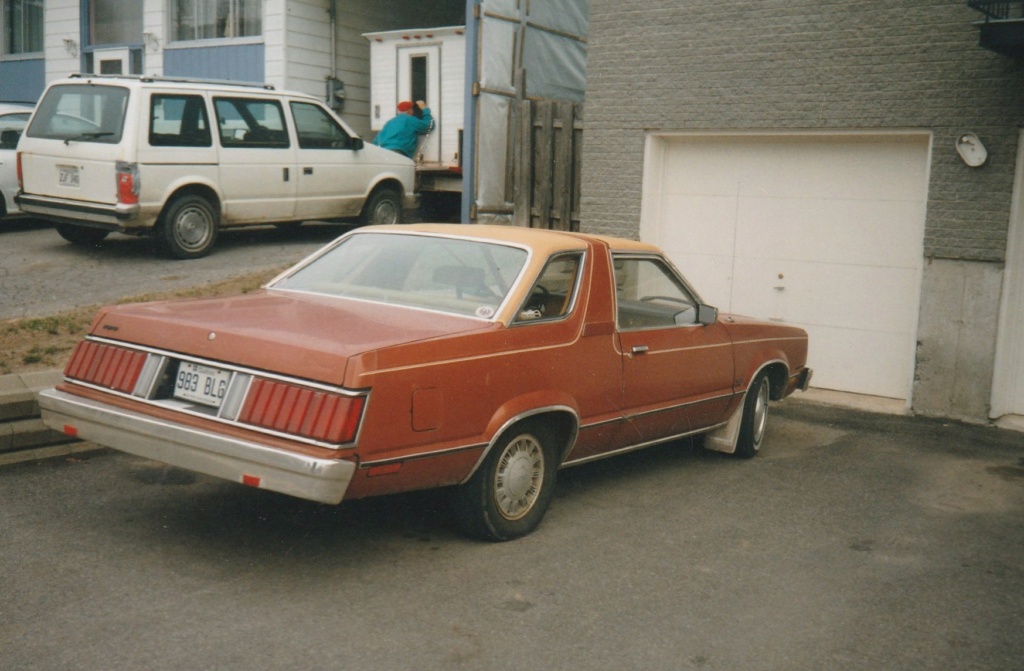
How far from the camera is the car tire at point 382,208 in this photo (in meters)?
13.5

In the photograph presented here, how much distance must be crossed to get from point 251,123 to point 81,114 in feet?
5.86

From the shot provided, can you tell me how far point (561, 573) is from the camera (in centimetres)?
492

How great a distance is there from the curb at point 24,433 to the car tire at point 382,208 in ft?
23.8

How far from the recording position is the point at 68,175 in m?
11.4

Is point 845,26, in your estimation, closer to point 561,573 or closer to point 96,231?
point 561,573

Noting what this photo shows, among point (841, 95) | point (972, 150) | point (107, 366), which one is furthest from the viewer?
point (841, 95)

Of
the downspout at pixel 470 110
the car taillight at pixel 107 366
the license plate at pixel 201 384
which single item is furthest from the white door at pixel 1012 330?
the car taillight at pixel 107 366

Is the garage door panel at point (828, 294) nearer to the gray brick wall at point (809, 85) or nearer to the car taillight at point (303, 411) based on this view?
the gray brick wall at point (809, 85)

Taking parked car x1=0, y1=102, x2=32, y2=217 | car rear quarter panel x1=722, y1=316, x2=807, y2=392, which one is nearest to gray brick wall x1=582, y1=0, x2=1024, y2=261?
car rear quarter panel x1=722, y1=316, x2=807, y2=392

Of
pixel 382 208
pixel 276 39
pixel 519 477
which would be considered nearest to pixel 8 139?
pixel 276 39

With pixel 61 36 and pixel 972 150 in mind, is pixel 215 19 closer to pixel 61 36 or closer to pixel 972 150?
pixel 61 36

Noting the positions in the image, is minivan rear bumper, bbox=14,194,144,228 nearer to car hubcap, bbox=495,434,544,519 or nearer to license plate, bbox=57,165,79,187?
license plate, bbox=57,165,79,187

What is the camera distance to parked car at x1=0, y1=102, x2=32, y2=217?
43.9 ft

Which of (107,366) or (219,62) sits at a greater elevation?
(219,62)
